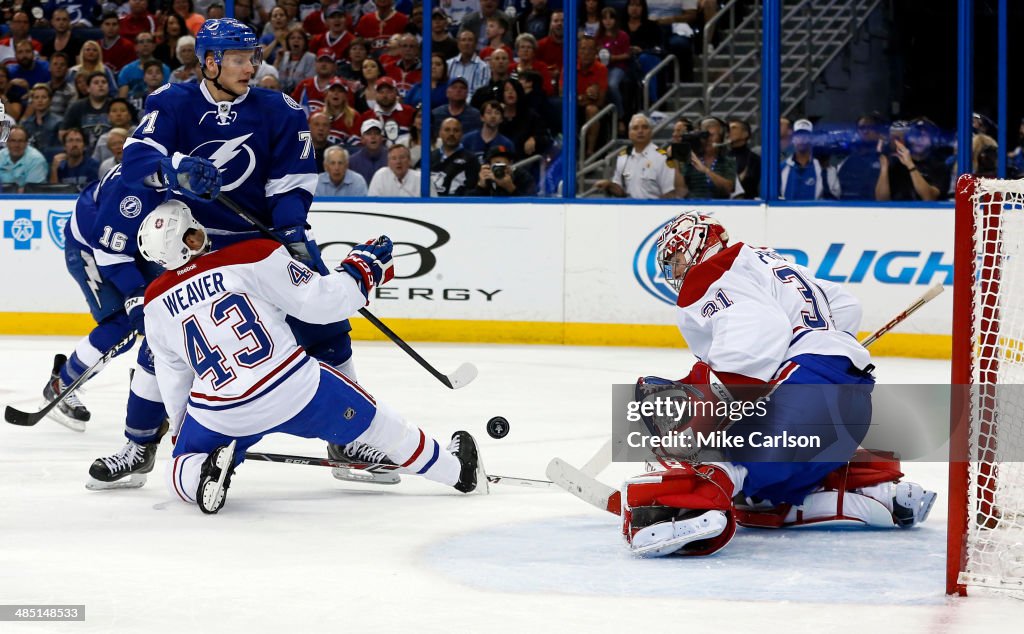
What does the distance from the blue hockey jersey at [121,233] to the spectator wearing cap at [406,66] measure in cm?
355

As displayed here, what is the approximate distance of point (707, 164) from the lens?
24.8ft

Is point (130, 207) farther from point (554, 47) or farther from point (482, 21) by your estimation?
point (482, 21)

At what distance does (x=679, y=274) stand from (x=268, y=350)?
99 centimetres

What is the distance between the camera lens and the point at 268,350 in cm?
341

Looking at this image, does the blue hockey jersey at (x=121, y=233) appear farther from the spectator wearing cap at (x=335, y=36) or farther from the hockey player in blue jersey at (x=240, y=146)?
the spectator wearing cap at (x=335, y=36)

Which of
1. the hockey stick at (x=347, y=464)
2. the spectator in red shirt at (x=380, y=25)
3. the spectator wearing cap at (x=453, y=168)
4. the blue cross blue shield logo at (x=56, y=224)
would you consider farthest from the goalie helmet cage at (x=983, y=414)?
the blue cross blue shield logo at (x=56, y=224)

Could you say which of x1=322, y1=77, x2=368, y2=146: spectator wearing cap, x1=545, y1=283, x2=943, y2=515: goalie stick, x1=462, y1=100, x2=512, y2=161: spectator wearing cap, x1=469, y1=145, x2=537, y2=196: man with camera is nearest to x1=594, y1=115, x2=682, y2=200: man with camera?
x1=469, y1=145, x2=537, y2=196: man with camera

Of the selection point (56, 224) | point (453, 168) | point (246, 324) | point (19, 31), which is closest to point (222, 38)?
point (246, 324)

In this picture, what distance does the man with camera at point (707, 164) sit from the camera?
752cm

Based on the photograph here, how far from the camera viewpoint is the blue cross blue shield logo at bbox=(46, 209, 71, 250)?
26.7 feet

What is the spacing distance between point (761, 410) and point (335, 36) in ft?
19.9

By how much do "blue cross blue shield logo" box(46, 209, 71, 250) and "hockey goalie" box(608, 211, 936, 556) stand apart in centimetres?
556

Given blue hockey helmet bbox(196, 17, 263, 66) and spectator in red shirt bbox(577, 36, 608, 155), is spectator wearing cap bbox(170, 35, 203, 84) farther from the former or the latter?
blue hockey helmet bbox(196, 17, 263, 66)

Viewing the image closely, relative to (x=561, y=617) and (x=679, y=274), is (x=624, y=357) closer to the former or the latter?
(x=679, y=274)
